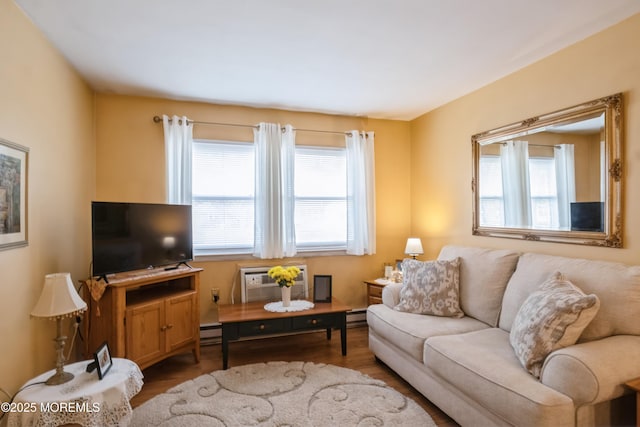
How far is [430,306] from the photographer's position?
281 centimetres

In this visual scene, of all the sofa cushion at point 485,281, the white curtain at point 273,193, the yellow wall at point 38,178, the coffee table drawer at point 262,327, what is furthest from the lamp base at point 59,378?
the sofa cushion at point 485,281

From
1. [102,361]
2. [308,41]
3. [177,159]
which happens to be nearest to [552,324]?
[308,41]

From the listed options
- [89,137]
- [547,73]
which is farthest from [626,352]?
[89,137]

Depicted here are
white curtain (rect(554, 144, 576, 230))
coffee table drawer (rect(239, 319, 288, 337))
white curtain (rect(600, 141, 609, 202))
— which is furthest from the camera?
coffee table drawer (rect(239, 319, 288, 337))

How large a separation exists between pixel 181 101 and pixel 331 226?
2.20 metres

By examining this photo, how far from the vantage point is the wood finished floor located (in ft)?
8.51

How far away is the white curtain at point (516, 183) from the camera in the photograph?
9.46 ft

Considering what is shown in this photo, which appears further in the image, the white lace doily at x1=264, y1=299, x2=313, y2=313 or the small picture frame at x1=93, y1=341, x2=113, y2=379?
the white lace doily at x1=264, y1=299, x2=313, y2=313

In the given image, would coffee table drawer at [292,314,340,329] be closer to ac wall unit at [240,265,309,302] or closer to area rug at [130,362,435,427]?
area rug at [130,362,435,427]

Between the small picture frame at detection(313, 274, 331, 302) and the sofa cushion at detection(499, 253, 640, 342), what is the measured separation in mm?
1752

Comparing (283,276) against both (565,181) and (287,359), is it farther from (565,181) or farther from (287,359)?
(565,181)

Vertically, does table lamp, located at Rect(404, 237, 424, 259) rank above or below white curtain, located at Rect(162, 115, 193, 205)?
below

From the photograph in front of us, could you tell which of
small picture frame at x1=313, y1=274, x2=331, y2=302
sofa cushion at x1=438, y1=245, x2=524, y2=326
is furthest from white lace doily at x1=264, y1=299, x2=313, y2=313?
sofa cushion at x1=438, y1=245, x2=524, y2=326

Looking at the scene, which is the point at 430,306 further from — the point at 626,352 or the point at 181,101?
the point at 181,101
